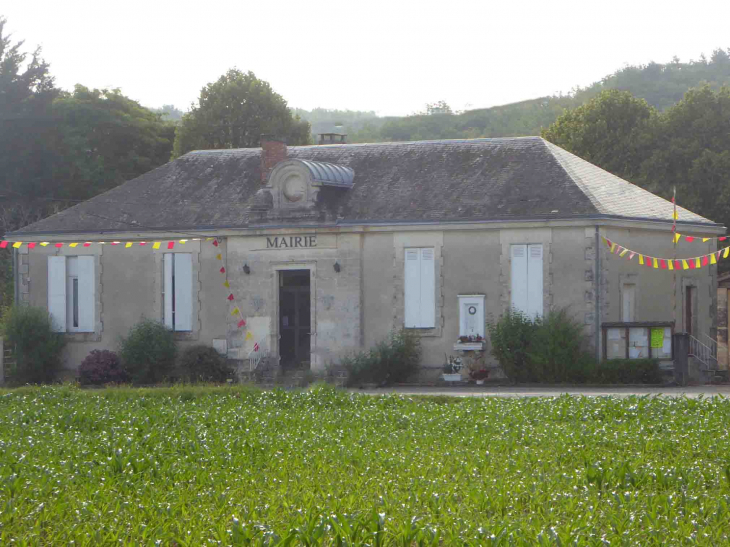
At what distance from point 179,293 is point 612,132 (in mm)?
20548

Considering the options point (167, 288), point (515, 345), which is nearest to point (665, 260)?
point (515, 345)

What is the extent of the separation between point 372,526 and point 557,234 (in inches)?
681

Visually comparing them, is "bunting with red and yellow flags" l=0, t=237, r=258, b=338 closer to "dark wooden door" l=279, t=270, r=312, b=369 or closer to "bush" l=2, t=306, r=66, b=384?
"dark wooden door" l=279, t=270, r=312, b=369

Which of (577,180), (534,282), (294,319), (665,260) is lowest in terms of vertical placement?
(294,319)

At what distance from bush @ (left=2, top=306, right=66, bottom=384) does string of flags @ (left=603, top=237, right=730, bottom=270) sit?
45.8 feet

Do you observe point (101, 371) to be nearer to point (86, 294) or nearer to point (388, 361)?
point (86, 294)

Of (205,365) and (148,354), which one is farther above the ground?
(148,354)

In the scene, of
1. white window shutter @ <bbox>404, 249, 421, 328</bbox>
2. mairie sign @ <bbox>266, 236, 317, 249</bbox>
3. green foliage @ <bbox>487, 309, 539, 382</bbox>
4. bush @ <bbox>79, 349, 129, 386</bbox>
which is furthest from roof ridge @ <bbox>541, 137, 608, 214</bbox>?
bush @ <bbox>79, 349, 129, 386</bbox>

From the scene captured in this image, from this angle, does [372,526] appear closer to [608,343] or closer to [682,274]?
[608,343]

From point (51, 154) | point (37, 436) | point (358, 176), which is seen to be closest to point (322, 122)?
point (51, 154)

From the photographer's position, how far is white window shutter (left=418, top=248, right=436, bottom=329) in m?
25.7

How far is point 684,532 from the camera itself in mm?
8148

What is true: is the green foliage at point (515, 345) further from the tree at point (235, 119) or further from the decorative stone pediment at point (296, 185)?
the tree at point (235, 119)

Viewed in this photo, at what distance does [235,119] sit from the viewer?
48469 millimetres
